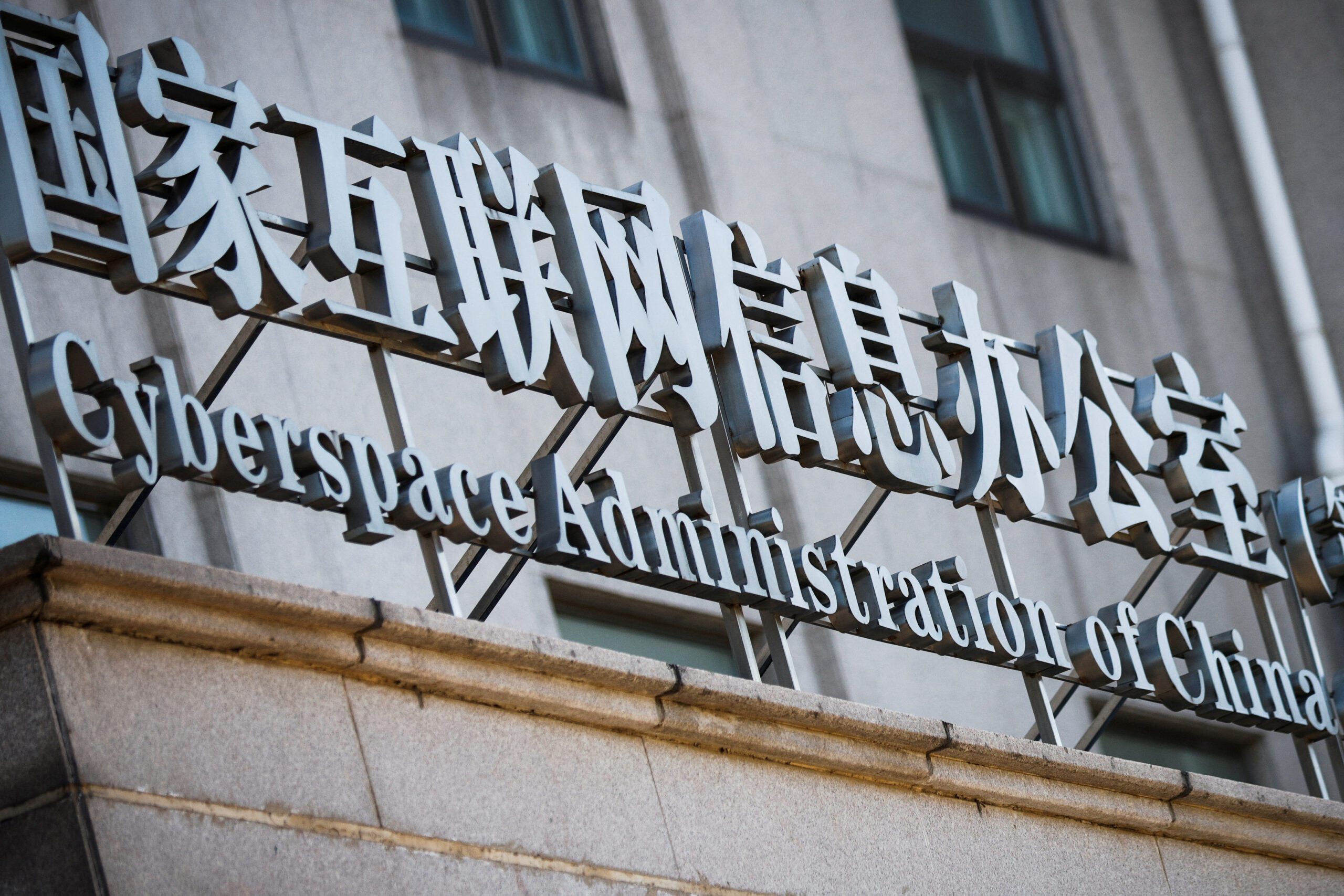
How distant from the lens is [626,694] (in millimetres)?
7867

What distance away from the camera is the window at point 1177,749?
1516 centimetres

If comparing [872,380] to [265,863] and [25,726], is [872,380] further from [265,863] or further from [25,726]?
[25,726]

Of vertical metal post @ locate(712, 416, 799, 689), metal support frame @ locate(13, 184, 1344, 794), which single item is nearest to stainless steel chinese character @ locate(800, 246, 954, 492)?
metal support frame @ locate(13, 184, 1344, 794)

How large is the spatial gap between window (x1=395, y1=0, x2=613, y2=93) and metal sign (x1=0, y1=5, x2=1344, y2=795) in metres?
2.24

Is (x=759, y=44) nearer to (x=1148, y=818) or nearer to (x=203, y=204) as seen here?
(x=1148, y=818)

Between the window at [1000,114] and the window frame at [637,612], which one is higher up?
the window at [1000,114]

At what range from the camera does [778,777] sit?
8.44 meters

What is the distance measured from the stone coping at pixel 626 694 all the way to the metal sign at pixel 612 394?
1.25 ft

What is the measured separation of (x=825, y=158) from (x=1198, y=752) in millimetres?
5135

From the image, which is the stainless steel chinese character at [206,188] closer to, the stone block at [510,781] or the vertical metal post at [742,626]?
the stone block at [510,781]

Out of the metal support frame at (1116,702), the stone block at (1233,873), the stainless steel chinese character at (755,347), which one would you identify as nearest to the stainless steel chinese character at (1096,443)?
the metal support frame at (1116,702)

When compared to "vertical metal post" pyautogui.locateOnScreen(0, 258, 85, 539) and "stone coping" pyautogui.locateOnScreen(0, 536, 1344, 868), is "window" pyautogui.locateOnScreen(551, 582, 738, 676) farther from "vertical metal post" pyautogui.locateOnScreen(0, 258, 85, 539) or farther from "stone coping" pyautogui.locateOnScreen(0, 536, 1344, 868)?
"vertical metal post" pyautogui.locateOnScreen(0, 258, 85, 539)

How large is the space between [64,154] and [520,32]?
6639 mm

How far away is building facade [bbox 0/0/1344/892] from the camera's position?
10.1 metres
